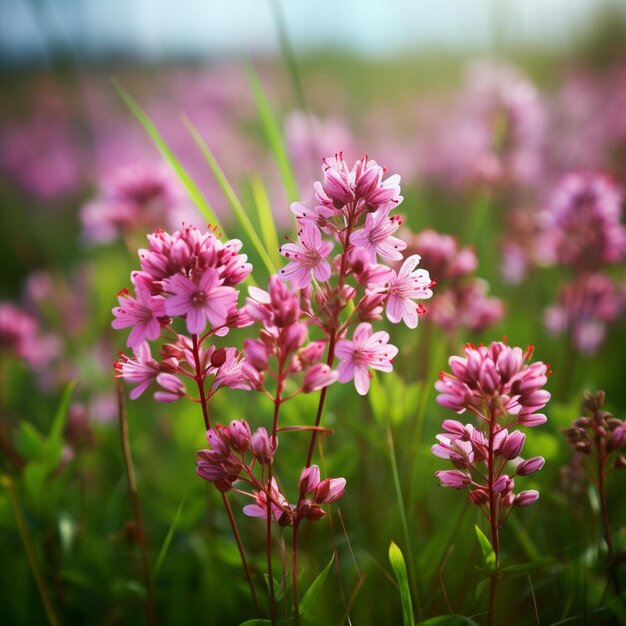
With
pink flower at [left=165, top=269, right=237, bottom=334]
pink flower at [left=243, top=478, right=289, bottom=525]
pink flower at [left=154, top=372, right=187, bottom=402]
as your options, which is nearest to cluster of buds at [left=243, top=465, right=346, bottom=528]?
pink flower at [left=243, top=478, right=289, bottom=525]

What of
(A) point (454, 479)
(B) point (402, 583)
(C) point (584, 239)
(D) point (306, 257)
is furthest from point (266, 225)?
(C) point (584, 239)

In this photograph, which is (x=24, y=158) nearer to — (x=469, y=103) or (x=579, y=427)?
(x=469, y=103)

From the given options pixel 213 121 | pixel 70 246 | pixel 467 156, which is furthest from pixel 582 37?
pixel 70 246

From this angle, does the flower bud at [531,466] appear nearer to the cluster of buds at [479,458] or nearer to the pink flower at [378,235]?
the cluster of buds at [479,458]

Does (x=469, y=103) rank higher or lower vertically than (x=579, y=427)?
higher

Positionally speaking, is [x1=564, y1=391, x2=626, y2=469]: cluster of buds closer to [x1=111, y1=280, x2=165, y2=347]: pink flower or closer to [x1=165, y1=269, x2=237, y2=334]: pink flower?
[x1=165, y1=269, x2=237, y2=334]: pink flower
